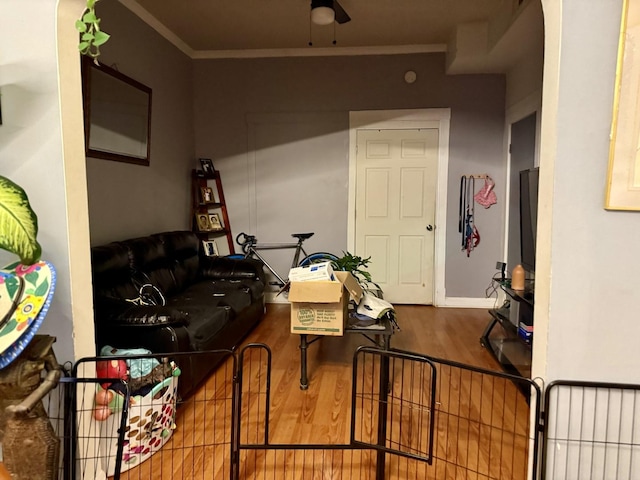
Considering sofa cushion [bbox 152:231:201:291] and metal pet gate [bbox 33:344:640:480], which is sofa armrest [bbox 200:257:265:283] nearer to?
sofa cushion [bbox 152:231:201:291]

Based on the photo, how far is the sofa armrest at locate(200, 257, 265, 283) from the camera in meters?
4.32

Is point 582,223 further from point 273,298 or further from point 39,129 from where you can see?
point 273,298

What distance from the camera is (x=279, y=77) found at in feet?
16.3

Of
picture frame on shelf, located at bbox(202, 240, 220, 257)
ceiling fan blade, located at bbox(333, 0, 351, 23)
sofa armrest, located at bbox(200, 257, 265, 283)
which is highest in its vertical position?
ceiling fan blade, located at bbox(333, 0, 351, 23)

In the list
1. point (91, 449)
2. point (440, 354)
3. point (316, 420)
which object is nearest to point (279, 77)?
point (440, 354)

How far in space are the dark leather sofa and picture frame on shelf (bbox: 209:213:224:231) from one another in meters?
0.59

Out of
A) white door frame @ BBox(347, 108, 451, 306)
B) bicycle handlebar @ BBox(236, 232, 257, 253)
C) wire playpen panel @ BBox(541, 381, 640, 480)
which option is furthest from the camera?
bicycle handlebar @ BBox(236, 232, 257, 253)

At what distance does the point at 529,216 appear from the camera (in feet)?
10.3

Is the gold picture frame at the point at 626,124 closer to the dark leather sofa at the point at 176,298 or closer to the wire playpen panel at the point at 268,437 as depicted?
the wire playpen panel at the point at 268,437

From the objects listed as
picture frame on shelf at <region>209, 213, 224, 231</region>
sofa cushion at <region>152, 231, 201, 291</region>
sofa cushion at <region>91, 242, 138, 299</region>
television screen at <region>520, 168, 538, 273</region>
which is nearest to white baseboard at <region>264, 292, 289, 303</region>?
picture frame on shelf at <region>209, 213, 224, 231</region>

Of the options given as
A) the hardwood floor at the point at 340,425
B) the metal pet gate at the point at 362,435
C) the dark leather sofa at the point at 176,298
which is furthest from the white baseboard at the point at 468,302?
the dark leather sofa at the point at 176,298

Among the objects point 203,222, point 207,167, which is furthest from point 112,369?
point 207,167

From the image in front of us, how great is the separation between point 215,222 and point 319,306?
281 centimetres

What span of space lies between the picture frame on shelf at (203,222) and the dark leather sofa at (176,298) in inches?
19.0
